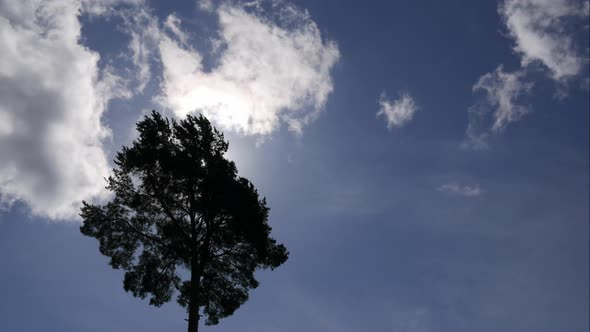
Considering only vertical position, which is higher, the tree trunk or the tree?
the tree

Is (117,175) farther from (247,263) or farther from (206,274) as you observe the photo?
(247,263)

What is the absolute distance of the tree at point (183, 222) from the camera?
17.4m

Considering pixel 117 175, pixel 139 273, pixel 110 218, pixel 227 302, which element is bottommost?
pixel 227 302

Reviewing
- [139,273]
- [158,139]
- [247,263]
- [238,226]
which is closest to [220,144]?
[158,139]

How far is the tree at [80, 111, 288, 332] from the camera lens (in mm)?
17422

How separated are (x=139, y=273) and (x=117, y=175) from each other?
4.91 m

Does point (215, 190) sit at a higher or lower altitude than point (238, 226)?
higher

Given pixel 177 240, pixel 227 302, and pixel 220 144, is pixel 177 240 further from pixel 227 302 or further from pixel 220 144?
pixel 220 144

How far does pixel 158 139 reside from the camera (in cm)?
1814

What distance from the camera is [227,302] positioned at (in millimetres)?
18641

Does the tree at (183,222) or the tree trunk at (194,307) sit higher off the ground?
the tree at (183,222)

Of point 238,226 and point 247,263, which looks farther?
point 247,263

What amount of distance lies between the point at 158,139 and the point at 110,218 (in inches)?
172

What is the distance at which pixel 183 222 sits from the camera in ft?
60.5
